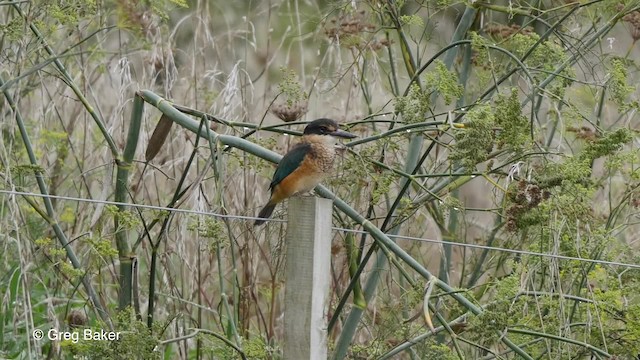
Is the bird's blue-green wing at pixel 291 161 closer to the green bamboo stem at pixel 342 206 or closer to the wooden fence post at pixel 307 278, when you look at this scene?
the green bamboo stem at pixel 342 206

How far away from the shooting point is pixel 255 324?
15.5 ft

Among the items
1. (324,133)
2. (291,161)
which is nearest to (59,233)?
(291,161)

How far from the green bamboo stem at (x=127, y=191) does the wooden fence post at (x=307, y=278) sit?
1062 mm

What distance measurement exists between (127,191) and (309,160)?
0.70 m

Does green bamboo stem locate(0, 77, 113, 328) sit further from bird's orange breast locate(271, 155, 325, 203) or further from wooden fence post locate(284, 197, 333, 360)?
wooden fence post locate(284, 197, 333, 360)

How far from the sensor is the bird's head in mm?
3359

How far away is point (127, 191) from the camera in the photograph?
11.6 feet

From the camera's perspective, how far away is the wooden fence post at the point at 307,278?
8.58ft

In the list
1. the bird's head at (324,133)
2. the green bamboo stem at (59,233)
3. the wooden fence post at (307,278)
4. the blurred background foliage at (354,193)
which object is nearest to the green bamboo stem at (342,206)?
the blurred background foliage at (354,193)

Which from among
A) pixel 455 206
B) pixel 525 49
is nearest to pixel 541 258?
pixel 455 206

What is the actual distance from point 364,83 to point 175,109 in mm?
1387

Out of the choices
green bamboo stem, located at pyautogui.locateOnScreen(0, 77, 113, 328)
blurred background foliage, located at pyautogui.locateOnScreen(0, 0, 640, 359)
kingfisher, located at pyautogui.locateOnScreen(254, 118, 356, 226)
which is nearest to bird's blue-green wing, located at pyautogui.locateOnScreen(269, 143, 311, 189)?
kingfisher, located at pyautogui.locateOnScreen(254, 118, 356, 226)

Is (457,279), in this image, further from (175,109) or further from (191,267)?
(175,109)

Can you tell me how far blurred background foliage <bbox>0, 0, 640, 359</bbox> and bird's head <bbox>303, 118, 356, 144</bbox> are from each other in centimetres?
9
